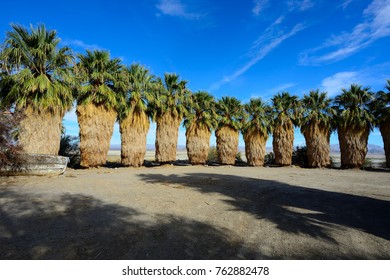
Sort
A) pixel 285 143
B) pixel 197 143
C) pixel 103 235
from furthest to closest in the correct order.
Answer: pixel 197 143, pixel 285 143, pixel 103 235

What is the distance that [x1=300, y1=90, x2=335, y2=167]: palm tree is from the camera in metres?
21.7

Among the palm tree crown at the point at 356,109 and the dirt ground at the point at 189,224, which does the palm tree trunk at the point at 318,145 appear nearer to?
the palm tree crown at the point at 356,109

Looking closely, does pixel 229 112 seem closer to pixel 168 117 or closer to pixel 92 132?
pixel 168 117

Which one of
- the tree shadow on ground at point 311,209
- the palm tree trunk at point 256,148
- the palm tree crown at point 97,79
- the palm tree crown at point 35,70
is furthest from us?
the palm tree trunk at point 256,148

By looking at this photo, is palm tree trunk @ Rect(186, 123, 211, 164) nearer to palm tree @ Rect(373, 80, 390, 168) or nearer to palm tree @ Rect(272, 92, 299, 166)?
palm tree @ Rect(272, 92, 299, 166)

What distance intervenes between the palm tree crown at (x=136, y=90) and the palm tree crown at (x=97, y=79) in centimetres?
108

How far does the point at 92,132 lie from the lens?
1764 centimetres

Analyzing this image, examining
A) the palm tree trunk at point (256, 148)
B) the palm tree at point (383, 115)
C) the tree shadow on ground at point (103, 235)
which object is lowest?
the tree shadow on ground at point (103, 235)

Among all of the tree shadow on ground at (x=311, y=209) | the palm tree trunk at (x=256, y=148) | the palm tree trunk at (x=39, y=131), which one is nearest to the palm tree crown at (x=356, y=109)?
the palm tree trunk at (x=256, y=148)

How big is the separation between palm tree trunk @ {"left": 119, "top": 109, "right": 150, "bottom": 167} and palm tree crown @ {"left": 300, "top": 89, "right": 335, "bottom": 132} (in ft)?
53.6

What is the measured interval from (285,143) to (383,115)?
869 cm

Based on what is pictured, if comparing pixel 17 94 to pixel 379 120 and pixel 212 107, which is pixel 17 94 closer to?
pixel 212 107

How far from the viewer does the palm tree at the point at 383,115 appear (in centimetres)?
1970

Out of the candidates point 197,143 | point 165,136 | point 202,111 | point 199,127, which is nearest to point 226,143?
point 197,143
